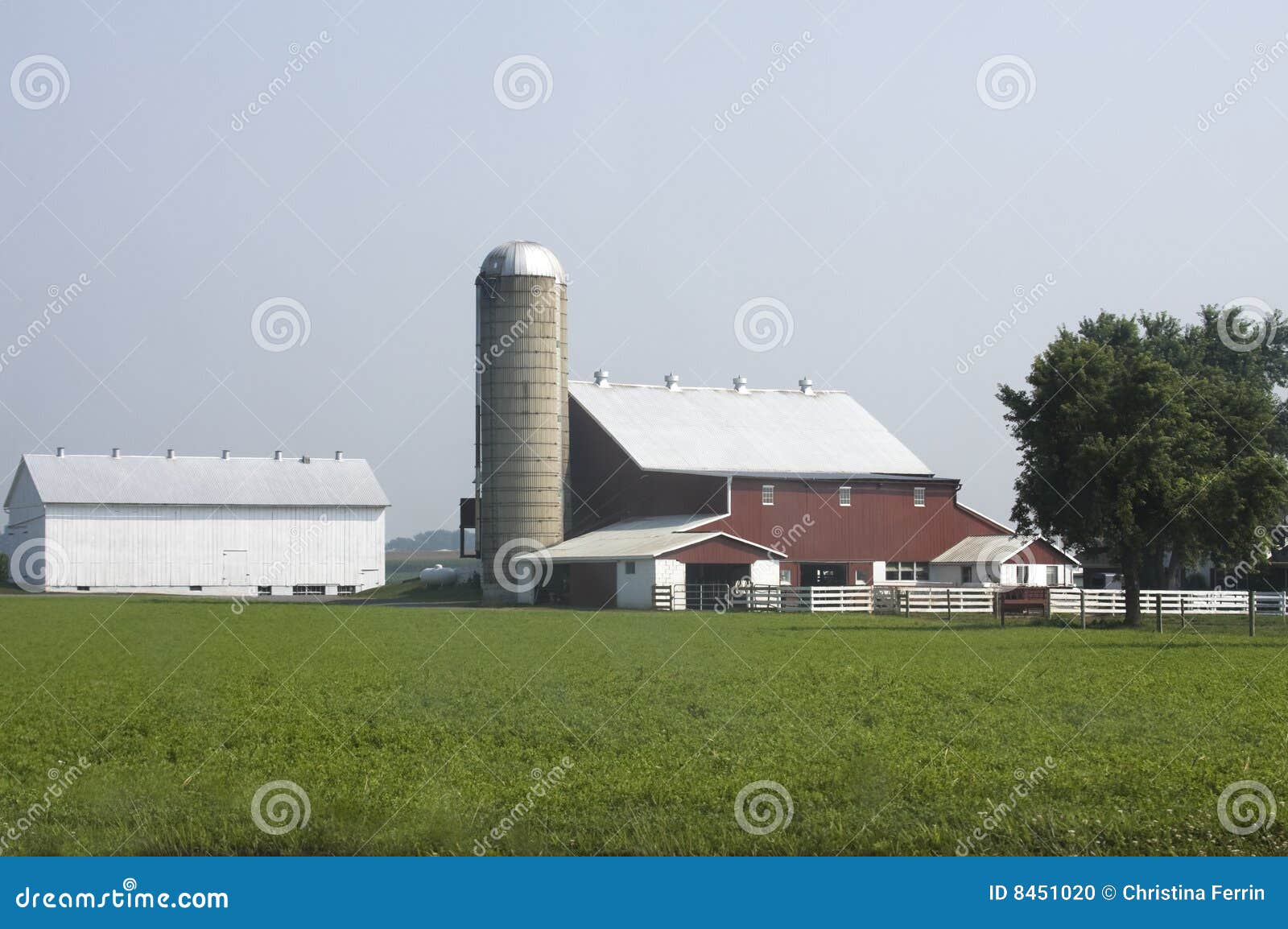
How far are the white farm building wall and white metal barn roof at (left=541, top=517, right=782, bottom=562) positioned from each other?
20.2 meters

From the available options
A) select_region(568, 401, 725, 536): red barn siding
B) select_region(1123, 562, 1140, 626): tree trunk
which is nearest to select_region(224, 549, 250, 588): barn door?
select_region(568, 401, 725, 536): red barn siding

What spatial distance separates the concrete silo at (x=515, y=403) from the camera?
189 ft

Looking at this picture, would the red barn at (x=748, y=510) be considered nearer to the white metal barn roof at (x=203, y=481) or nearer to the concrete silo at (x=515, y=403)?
the concrete silo at (x=515, y=403)

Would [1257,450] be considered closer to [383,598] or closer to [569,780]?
[569,780]

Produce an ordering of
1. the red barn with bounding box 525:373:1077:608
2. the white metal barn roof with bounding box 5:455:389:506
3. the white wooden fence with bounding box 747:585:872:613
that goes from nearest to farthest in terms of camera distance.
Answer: the white wooden fence with bounding box 747:585:872:613
the red barn with bounding box 525:373:1077:608
the white metal barn roof with bounding box 5:455:389:506

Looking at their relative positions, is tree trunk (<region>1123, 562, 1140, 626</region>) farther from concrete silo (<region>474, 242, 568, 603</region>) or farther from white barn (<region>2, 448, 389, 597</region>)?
white barn (<region>2, 448, 389, 597</region>)

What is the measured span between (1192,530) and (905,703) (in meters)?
21.6

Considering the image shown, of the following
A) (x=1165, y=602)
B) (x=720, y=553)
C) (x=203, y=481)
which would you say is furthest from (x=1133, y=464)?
(x=203, y=481)

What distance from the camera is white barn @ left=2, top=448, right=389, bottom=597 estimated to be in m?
69.3

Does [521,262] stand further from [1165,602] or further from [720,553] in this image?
[1165,602]

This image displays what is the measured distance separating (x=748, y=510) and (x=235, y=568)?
28854 mm

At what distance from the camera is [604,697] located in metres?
18.8

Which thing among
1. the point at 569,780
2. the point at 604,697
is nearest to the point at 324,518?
the point at 604,697

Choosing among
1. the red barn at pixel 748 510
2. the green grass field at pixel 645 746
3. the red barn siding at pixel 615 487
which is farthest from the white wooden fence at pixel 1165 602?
the green grass field at pixel 645 746
